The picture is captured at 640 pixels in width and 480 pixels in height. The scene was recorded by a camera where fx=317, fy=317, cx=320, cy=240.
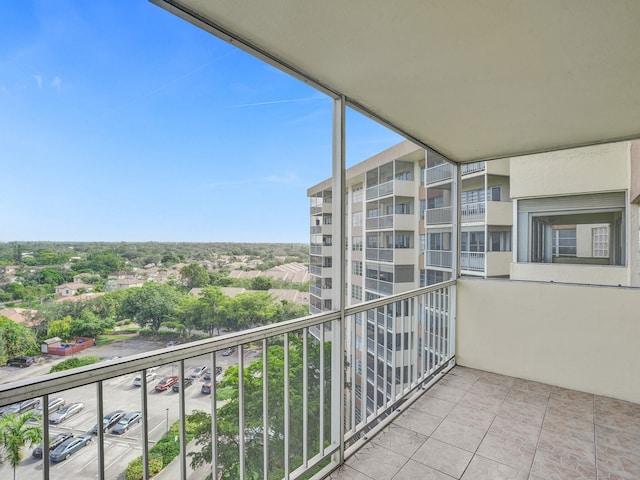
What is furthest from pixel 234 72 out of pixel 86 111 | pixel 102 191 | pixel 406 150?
pixel 406 150

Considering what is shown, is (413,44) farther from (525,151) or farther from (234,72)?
(525,151)

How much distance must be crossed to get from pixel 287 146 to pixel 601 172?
2.98 metres

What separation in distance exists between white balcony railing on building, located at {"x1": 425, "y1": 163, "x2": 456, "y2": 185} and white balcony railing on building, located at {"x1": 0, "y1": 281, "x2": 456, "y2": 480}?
170 centimetres

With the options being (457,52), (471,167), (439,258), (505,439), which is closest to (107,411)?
(457,52)

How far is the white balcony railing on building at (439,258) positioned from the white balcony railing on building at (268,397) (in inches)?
43.8

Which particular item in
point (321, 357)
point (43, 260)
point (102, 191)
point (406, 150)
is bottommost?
point (321, 357)

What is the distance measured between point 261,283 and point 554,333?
9.81ft

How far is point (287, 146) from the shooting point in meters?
1.98

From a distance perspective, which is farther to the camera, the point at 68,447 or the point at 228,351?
the point at 228,351

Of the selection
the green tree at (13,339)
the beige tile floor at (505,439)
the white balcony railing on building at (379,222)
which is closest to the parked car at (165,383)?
the green tree at (13,339)

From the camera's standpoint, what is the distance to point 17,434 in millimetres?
854

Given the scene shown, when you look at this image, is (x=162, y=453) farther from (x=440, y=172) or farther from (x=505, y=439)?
(x=440, y=172)

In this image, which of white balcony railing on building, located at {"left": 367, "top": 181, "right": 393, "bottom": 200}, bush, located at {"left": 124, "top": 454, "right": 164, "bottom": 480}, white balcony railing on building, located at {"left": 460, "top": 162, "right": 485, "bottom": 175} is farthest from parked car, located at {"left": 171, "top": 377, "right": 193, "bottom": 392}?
white balcony railing on building, located at {"left": 460, "top": 162, "right": 485, "bottom": 175}

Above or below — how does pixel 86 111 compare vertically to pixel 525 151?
below
